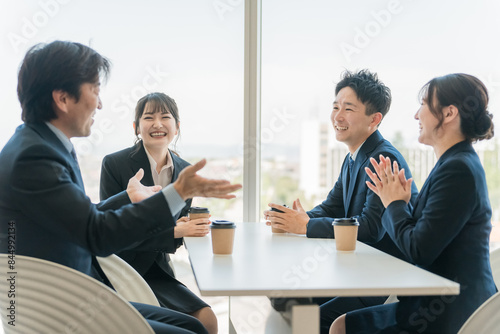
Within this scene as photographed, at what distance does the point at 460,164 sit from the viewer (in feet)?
5.69

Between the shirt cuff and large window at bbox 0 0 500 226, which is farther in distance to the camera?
large window at bbox 0 0 500 226

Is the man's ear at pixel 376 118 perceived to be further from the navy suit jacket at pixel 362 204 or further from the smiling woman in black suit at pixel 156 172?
the smiling woman in black suit at pixel 156 172

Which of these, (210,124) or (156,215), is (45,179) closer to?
(156,215)

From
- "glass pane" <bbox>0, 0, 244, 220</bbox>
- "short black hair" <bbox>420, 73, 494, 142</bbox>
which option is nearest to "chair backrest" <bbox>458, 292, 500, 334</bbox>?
"short black hair" <bbox>420, 73, 494, 142</bbox>

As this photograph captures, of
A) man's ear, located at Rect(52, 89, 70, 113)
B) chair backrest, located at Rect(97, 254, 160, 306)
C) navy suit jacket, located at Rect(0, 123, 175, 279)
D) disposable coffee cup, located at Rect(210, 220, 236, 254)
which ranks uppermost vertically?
man's ear, located at Rect(52, 89, 70, 113)

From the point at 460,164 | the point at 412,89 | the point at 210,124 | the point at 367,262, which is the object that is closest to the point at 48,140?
the point at 367,262

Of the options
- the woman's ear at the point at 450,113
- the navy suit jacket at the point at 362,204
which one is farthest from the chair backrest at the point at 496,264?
the woman's ear at the point at 450,113

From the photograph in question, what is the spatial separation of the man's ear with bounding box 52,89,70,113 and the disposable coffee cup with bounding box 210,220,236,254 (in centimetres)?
58

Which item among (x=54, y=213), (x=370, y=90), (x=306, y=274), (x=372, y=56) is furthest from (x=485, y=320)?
(x=372, y=56)

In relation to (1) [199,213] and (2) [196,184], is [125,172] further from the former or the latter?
(2) [196,184]

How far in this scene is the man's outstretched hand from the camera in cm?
152

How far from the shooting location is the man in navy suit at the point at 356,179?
2.21m

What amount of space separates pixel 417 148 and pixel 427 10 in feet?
2.78

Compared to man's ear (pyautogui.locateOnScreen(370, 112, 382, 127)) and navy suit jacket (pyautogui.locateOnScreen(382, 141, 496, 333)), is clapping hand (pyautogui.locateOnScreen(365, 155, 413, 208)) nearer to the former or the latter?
navy suit jacket (pyautogui.locateOnScreen(382, 141, 496, 333))
